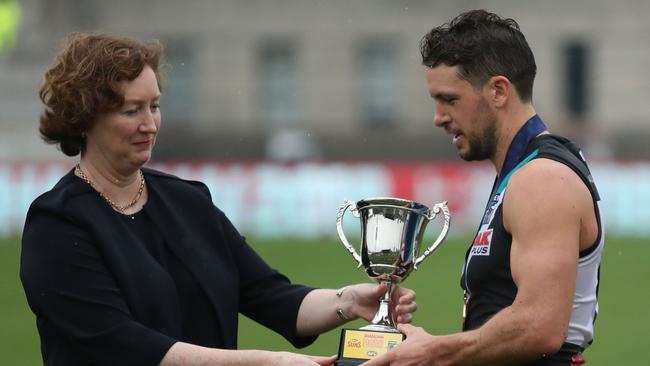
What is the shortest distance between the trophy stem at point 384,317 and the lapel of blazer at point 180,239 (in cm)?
56

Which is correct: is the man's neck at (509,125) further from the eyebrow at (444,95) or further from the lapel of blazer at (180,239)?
the lapel of blazer at (180,239)

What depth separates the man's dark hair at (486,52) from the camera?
4512mm

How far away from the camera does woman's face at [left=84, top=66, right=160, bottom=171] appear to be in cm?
472

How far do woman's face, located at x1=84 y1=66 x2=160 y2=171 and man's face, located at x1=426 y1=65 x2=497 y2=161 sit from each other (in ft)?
3.29

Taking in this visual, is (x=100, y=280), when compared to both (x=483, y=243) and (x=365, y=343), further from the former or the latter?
→ (x=483, y=243)

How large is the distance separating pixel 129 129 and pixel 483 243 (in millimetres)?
1309

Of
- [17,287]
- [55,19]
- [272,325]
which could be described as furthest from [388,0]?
[272,325]

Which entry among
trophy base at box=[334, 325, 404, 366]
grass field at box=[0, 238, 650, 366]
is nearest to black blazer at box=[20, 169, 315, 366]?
trophy base at box=[334, 325, 404, 366]

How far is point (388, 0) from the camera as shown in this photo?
3709cm

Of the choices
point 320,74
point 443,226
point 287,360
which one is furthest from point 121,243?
point 320,74

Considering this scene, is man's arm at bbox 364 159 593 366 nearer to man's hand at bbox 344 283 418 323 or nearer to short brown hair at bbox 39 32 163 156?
man's hand at bbox 344 283 418 323

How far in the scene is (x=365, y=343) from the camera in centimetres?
478

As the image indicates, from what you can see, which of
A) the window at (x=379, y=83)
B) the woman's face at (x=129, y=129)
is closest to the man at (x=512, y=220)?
the woman's face at (x=129, y=129)

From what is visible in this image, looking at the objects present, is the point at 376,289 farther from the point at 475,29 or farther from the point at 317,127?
the point at 317,127
